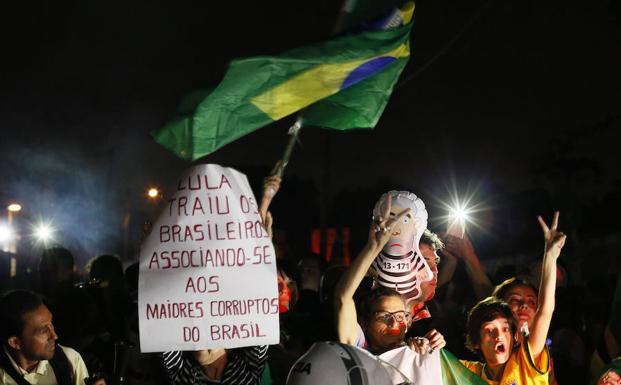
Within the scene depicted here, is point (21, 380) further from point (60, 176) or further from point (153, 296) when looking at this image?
point (60, 176)

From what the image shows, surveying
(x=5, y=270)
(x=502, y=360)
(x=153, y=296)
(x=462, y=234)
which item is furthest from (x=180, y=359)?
(x=5, y=270)

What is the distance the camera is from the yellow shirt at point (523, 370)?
4828 mm

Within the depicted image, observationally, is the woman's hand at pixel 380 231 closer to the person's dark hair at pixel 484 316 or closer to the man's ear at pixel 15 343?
the person's dark hair at pixel 484 316

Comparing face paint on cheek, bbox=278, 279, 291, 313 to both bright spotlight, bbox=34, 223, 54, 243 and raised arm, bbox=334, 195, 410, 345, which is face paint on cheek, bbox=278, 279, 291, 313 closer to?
raised arm, bbox=334, 195, 410, 345

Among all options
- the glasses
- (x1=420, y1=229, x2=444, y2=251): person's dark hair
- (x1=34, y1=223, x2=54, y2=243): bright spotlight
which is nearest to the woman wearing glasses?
the glasses

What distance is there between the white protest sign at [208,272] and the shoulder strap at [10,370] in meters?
0.90

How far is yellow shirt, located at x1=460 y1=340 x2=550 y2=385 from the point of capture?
4828 millimetres

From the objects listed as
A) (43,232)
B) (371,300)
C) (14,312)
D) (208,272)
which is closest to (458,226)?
(371,300)

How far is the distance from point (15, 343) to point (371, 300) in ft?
6.80

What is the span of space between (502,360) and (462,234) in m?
2.18

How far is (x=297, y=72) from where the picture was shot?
538 centimetres

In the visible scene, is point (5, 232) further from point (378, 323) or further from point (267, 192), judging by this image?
point (378, 323)

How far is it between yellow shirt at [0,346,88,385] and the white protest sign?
897 mm

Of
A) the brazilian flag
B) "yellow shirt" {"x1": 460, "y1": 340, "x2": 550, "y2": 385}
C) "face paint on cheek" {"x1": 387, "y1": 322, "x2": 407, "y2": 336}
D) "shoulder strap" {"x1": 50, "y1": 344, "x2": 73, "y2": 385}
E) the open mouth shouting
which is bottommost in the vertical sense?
"yellow shirt" {"x1": 460, "y1": 340, "x2": 550, "y2": 385}
